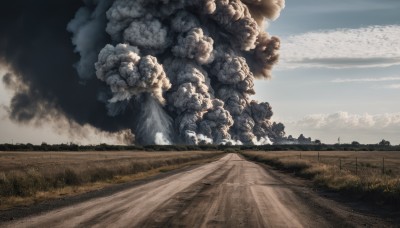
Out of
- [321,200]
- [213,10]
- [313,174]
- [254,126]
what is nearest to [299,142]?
[254,126]

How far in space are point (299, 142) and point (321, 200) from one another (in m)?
175

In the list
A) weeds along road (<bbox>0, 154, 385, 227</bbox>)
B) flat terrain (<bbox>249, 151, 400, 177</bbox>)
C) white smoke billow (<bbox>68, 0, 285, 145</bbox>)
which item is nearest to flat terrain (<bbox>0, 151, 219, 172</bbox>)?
weeds along road (<bbox>0, 154, 385, 227</bbox>)

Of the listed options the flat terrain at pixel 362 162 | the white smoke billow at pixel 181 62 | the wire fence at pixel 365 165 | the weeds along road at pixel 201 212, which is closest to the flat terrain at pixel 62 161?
the weeds along road at pixel 201 212

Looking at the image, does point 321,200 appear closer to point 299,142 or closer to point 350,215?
point 350,215

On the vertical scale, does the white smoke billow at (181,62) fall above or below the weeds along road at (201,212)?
above

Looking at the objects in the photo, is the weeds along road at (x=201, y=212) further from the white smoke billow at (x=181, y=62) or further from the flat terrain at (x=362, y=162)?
the white smoke billow at (x=181, y=62)

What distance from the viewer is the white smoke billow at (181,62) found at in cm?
9894

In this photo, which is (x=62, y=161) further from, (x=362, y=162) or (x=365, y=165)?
(x=362, y=162)

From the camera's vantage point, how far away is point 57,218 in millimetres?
11930

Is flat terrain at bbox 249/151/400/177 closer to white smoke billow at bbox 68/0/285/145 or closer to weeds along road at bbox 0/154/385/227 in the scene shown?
weeds along road at bbox 0/154/385/227

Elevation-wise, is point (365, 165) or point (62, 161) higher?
point (365, 165)

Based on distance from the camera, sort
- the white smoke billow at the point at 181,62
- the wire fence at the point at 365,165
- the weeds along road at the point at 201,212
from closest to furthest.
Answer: the weeds along road at the point at 201,212, the wire fence at the point at 365,165, the white smoke billow at the point at 181,62

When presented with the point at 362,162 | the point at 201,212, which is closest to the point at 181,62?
the point at 362,162

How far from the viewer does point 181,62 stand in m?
115
